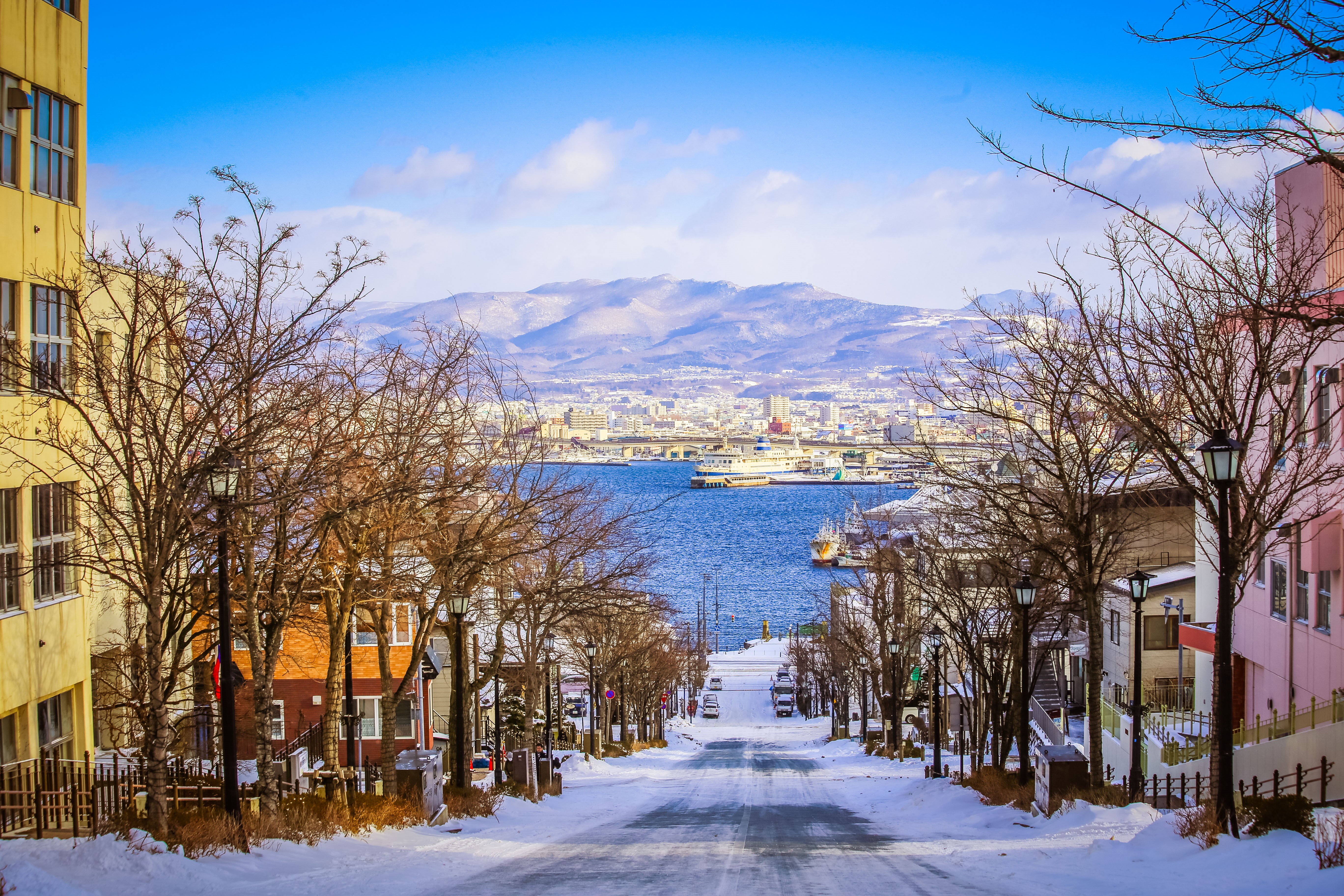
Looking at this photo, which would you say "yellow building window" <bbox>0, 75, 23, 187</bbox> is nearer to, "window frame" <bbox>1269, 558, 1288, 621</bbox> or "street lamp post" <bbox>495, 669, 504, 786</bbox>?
"street lamp post" <bbox>495, 669, 504, 786</bbox>

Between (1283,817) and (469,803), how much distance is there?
13.5 metres

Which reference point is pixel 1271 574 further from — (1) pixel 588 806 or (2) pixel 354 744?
(2) pixel 354 744

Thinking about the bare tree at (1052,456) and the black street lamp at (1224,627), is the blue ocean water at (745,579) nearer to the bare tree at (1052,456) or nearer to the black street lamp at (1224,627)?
the bare tree at (1052,456)

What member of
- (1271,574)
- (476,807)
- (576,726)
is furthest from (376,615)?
(576,726)

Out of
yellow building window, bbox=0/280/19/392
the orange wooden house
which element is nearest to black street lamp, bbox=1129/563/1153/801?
yellow building window, bbox=0/280/19/392

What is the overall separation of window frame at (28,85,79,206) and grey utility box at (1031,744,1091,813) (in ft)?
57.2

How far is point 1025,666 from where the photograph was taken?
64.8 feet

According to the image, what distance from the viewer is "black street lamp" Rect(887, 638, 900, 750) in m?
34.4

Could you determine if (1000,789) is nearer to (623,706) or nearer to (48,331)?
(48,331)

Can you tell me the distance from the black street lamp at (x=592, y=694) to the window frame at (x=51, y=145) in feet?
72.3

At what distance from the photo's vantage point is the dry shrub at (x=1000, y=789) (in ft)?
62.4

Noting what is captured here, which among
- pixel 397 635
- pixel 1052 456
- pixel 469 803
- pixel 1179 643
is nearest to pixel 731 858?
pixel 469 803

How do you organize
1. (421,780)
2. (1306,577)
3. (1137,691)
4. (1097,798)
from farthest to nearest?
1. (1306,577)
2. (1137,691)
3. (421,780)
4. (1097,798)

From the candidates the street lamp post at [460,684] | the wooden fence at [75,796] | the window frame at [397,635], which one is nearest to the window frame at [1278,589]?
the street lamp post at [460,684]
